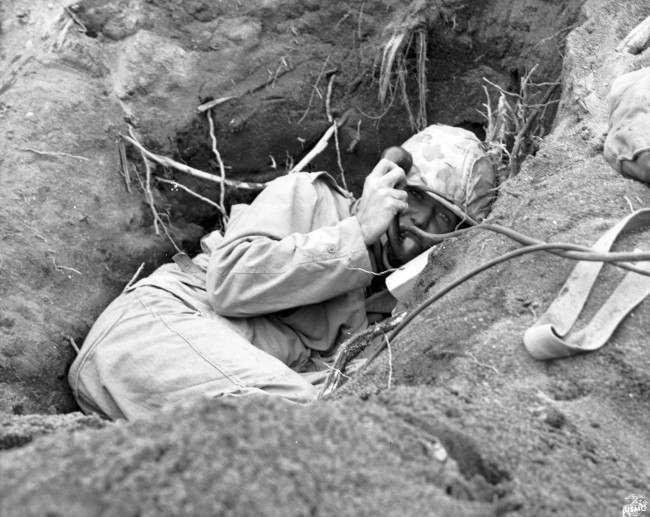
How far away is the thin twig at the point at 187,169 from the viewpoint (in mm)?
3539

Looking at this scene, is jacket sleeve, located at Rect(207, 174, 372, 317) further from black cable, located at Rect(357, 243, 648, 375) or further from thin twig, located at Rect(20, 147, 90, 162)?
thin twig, located at Rect(20, 147, 90, 162)

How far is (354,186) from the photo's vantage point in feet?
13.0

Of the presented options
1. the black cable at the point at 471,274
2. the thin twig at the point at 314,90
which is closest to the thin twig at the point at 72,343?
the black cable at the point at 471,274

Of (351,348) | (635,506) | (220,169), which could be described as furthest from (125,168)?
(635,506)

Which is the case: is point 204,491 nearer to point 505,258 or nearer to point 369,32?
point 505,258

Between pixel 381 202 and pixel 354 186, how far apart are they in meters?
1.03

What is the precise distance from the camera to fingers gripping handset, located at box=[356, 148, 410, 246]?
290cm

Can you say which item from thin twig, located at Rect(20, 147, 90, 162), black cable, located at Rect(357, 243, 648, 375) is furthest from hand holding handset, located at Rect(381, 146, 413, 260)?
thin twig, located at Rect(20, 147, 90, 162)

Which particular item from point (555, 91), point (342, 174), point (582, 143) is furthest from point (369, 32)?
point (582, 143)

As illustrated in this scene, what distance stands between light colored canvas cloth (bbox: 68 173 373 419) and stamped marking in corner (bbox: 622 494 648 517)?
128 cm

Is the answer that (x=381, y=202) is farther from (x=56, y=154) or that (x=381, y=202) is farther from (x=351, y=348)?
(x=56, y=154)

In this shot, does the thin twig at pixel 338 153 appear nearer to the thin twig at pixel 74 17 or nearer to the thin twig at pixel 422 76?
the thin twig at pixel 422 76

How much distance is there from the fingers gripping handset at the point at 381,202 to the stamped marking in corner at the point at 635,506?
1.56 meters

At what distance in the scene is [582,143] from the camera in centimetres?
265
